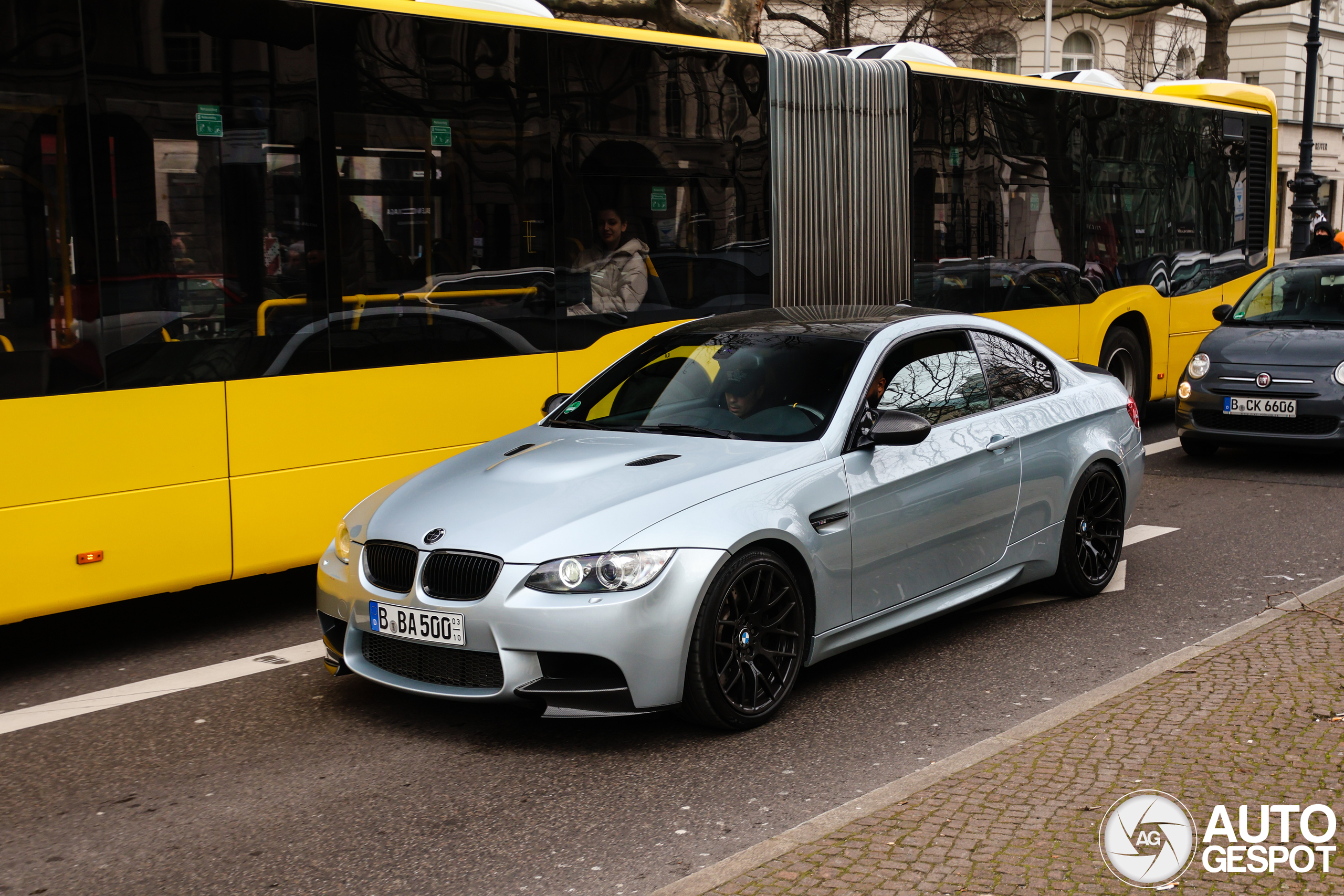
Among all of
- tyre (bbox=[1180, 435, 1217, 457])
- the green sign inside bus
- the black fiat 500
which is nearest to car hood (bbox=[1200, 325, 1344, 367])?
the black fiat 500

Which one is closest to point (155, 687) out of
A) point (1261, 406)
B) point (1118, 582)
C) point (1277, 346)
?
point (1118, 582)

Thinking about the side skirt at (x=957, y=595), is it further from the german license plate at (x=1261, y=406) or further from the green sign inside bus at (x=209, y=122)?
the german license plate at (x=1261, y=406)

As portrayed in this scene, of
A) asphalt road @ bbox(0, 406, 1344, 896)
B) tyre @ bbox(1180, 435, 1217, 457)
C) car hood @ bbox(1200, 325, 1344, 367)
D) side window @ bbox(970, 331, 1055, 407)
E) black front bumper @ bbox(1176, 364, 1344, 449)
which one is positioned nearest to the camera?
asphalt road @ bbox(0, 406, 1344, 896)

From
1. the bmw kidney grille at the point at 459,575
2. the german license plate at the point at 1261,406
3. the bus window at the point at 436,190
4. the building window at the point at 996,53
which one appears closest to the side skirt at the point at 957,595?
Answer: the bmw kidney grille at the point at 459,575

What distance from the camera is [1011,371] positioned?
673 centimetres

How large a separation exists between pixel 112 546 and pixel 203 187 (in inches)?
64.8

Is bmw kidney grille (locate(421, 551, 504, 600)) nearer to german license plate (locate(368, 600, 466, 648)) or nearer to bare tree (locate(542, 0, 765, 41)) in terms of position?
german license plate (locate(368, 600, 466, 648))

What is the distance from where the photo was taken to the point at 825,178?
32.2 feet

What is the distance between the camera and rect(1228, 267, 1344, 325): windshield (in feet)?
38.0

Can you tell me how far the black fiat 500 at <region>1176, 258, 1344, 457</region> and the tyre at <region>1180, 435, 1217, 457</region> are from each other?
0.01 m

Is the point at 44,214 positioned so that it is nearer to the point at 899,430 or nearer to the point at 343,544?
the point at 343,544

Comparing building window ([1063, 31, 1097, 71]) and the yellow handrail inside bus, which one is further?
building window ([1063, 31, 1097, 71])

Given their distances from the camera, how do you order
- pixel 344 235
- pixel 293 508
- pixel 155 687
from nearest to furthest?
pixel 155 687, pixel 293 508, pixel 344 235

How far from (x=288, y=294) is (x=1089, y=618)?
4.12 metres
